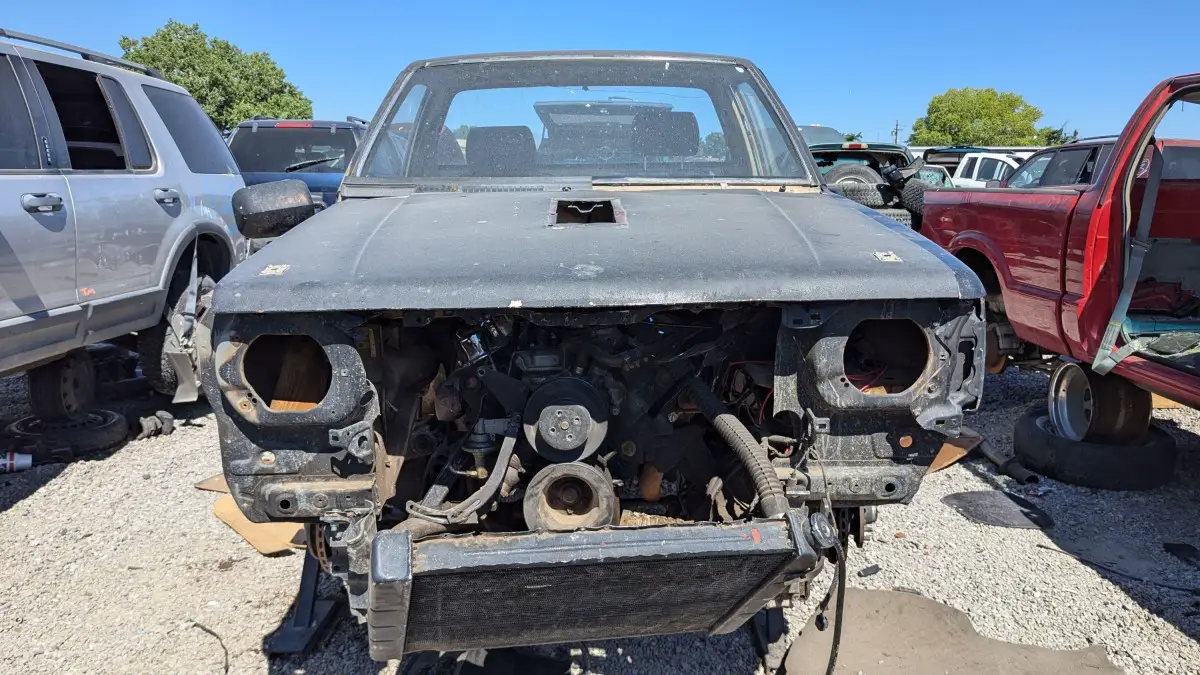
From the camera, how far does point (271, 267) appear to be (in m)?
2.07

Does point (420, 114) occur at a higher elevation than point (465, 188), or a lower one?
higher

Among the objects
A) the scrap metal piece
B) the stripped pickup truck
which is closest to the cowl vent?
the stripped pickup truck

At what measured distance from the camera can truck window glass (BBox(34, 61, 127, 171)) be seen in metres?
4.55

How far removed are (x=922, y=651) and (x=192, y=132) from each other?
17.8 feet

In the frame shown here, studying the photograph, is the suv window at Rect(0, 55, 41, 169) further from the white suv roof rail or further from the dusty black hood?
the dusty black hood

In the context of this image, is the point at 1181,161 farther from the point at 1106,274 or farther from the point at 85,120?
the point at 85,120

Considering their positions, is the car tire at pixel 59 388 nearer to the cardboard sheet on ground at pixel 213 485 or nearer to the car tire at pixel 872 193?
the cardboard sheet on ground at pixel 213 485

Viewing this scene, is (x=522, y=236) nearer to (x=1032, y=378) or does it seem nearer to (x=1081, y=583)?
(x=1081, y=583)

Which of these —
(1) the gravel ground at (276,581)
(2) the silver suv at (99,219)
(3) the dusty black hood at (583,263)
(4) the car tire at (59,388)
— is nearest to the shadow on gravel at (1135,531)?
(1) the gravel ground at (276,581)

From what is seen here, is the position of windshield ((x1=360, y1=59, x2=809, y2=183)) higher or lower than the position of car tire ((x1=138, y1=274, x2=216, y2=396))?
higher

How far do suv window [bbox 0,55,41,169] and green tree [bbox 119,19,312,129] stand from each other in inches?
874

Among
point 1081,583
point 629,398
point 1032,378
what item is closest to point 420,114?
point 629,398

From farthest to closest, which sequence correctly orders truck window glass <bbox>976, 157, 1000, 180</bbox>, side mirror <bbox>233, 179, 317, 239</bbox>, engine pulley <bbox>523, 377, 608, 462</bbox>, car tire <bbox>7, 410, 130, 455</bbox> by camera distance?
truck window glass <bbox>976, 157, 1000, 180</bbox>
car tire <bbox>7, 410, 130, 455</bbox>
side mirror <bbox>233, 179, 317, 239</bbox>
engine pulley <bbox>523, 377, 608, 462</bbox>

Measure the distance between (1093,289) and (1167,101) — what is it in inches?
38.9
